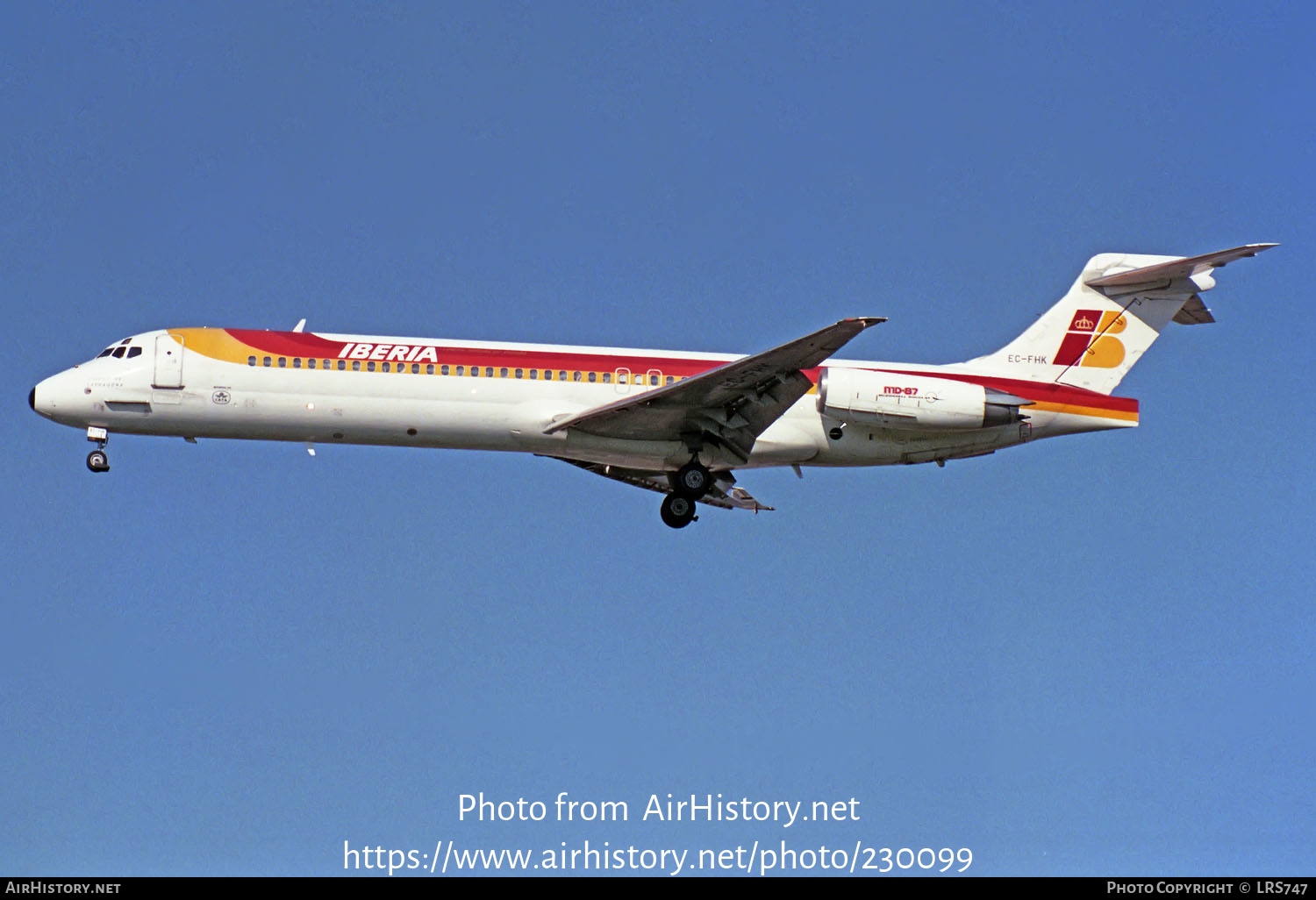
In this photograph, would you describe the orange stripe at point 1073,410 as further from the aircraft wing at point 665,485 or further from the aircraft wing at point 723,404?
the aircraft wing at point 665,485

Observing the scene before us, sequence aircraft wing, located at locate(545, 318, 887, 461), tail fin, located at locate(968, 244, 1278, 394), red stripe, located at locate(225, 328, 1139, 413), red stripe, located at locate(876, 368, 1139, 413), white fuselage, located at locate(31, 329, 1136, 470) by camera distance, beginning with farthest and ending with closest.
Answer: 1. tail fin, located at locate(968, 244, 1278, 394)
2. red stripe, located at locate(876, 368, 1139, 413)
3. red stripe, located at locate(225, 328, 1139, 413)
4. white fuselage, located at locate(31, 329, 1136, 470)
5. aircraft wing, located at locate(545, 318, 887, 461)

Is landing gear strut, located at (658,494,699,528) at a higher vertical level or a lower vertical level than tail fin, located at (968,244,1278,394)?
lower

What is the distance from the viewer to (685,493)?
104ft

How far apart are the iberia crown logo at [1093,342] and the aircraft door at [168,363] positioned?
17.0 metres

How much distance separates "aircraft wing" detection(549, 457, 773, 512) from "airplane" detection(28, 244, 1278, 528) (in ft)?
8.98

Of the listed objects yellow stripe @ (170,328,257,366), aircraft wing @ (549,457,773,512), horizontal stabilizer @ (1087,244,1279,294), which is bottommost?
aircraft wing @ (549,457,773,512)

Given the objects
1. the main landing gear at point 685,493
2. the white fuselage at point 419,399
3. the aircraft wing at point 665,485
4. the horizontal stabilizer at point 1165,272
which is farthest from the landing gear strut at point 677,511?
the horizontal stabilizer at point 1165,272

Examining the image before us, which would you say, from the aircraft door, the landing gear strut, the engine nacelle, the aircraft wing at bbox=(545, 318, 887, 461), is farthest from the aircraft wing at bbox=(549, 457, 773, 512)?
the aircraft door

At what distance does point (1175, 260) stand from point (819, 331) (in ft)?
28.3

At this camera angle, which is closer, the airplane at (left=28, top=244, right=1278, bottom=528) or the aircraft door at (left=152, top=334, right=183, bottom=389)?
the airplane at (left=28, top=244, right=1278, bottom=528)

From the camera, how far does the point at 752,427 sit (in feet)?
100

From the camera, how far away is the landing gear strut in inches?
1254

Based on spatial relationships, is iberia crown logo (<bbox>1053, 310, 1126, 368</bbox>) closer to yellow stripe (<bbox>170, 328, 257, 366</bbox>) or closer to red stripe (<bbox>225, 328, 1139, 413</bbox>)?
red stripe (<bbox>225, 328, 1139, 413</bbox>)
